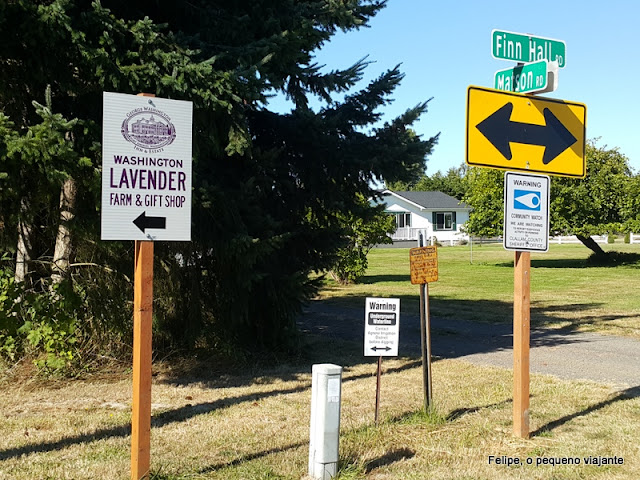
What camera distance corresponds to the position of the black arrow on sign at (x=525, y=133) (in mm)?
6430

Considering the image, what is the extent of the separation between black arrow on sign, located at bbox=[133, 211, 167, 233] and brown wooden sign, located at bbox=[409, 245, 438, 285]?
2.95 m

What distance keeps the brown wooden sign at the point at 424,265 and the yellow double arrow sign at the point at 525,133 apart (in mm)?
1158

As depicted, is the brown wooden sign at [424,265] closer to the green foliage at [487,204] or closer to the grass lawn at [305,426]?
the grass lawn at [305,426]

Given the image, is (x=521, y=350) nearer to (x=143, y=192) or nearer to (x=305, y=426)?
(x=305, y=426)

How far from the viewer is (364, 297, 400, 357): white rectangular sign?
688 cm

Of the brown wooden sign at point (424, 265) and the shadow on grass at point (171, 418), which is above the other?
the brown wooden sign at point (424, 265)

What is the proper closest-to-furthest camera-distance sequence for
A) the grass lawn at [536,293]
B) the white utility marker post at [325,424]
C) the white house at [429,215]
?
the white utility marker post at [325,424] < the grass lawn at [536,293] < the white house at [429,215]

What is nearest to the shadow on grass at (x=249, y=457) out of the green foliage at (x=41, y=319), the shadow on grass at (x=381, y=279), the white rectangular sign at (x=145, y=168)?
the white rectangular sign at (x=145, y=168)

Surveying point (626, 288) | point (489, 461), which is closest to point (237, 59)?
point (489, 461)

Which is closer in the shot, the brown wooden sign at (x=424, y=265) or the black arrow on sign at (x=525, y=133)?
the black arrow on sign at (x=525, y=133)

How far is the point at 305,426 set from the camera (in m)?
6.88

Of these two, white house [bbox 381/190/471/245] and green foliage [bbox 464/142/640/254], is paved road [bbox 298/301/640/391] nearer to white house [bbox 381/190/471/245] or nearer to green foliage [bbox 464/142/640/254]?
green foliage [bbox 464/142/640/254]

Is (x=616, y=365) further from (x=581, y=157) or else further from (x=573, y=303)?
(x=573, y=303)

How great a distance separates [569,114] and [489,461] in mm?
3258
